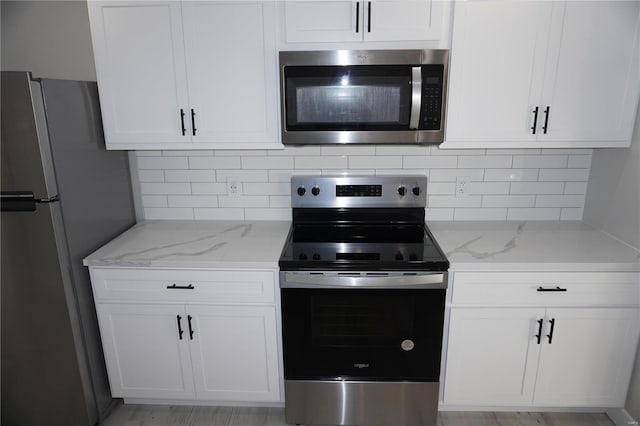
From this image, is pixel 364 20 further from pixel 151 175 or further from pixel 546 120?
pixel 151 175

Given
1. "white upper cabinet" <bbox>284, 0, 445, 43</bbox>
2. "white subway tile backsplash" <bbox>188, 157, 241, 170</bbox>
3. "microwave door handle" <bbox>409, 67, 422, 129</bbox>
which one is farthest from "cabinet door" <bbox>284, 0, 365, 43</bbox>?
"white subway tile backsplash" <bbox>188, 157, 241, 170</bbox>

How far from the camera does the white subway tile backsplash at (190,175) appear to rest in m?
2.23

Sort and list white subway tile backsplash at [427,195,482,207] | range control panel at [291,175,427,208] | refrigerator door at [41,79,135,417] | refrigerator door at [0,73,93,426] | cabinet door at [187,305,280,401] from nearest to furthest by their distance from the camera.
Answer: refrigerator door at [0,73,93,426]
refrigerator door at [41,79,135,417]
cabinet door at [187,305,280,401]
range control panel at [291,175,427,208]
white subway tile backsplash at [427,195,482,207]

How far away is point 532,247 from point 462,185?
506 millimetres

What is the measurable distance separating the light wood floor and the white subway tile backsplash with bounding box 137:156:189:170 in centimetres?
133

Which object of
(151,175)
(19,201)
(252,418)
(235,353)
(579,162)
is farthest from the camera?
(151,175)

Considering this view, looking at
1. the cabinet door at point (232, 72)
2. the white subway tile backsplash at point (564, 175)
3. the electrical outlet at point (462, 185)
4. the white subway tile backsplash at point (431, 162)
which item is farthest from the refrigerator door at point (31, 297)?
the white subway tile backsplash at point (564, 175)

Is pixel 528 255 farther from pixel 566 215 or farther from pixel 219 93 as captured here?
pixel 219 93

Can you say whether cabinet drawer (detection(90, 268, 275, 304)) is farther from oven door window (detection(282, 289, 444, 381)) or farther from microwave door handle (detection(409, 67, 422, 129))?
microwave door handle (detection(409, 67, 422, 129))

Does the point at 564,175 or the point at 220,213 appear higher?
the point at 564,175

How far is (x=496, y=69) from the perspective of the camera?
173 centimetres

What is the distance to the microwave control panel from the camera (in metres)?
1.69

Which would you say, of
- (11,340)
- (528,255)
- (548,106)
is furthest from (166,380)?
(548,106)

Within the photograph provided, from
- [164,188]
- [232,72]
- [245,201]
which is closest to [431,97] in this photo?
[232,72]
